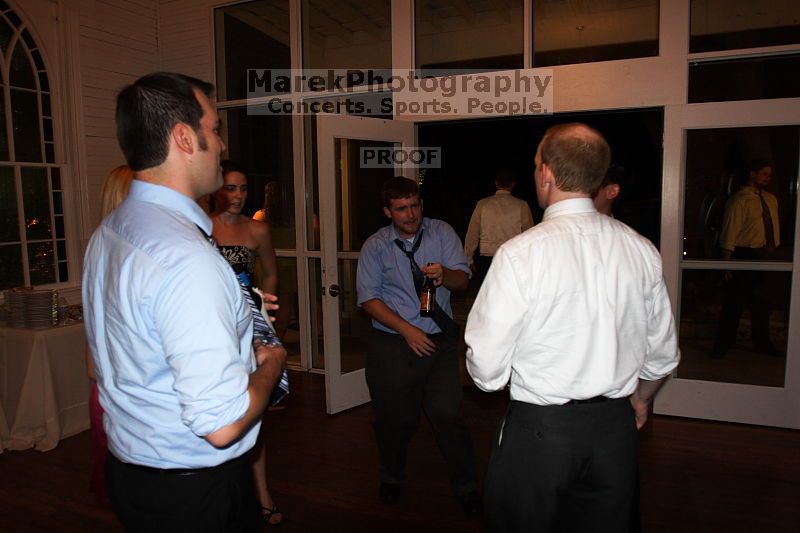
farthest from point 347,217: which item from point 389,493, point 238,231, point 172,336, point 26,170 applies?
point 172,336

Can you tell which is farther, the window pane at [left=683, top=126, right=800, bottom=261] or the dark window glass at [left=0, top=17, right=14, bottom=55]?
the dark window glass at [left=0, top=17, right=14, bottom=55]

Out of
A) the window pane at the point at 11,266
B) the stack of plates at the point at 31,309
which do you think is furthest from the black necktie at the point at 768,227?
the window pane at the point at 11,266

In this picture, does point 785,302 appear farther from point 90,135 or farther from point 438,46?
point 90,135

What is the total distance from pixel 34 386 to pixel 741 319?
4996 millimetres

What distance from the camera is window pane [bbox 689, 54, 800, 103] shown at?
12.4ft

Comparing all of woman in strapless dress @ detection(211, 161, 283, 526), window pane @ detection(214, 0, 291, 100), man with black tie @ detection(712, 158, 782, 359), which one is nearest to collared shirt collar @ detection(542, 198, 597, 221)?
woman in strapless dress @ detection(211, 161, 283, 526)

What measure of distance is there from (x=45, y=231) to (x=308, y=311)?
2.34m

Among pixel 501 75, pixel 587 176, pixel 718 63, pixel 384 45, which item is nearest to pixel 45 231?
pixel 384 45

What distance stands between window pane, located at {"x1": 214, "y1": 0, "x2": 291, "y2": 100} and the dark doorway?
4.85 metres

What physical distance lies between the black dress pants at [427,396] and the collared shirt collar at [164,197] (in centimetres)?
177

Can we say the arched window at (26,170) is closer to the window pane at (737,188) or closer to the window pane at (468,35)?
the window pane at (468,35)

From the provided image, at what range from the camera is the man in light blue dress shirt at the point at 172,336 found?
3.59 feet

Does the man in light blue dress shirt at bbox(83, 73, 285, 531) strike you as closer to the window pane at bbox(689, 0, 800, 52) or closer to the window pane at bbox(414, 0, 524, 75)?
the window pane at bbox(414, 0, 524, 75)

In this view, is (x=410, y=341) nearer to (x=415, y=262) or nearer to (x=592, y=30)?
(x=415, y=262)
